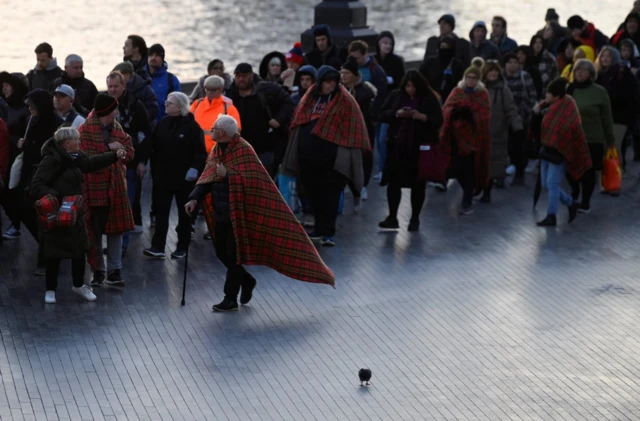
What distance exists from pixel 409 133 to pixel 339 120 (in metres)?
1.00

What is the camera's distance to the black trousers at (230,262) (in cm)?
1122

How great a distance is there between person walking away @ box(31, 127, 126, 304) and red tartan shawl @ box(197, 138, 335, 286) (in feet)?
3.23

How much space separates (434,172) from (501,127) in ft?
6.83

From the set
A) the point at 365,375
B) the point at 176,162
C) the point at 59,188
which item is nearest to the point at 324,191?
the point at 176,162

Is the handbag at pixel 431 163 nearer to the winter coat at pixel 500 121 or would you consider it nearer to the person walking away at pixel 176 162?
the winter coat at pixel 500 121

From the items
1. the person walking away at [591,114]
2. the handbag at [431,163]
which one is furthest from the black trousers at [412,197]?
the person walking away at [591,114]

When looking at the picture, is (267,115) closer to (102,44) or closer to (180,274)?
(180,274)

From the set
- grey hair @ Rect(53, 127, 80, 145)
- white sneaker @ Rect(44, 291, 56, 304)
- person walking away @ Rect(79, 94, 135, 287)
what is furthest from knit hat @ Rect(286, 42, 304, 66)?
white sneaker @ Rect(44, 291, 56, 304)

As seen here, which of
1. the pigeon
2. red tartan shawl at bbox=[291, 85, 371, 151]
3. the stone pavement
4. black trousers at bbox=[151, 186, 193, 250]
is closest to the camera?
the stone pavement

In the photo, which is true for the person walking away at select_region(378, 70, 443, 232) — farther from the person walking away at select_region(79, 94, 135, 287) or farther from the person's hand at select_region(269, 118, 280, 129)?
the person walking away at select_region(79, 94, 135, 287)

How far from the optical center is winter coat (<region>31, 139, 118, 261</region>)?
36.1 feet

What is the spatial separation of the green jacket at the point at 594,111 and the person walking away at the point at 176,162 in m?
4.55

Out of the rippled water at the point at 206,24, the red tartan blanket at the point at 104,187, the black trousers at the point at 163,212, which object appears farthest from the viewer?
the rippled water at the point at 206,24

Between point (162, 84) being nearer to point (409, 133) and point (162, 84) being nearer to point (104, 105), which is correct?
point (409, 133)
